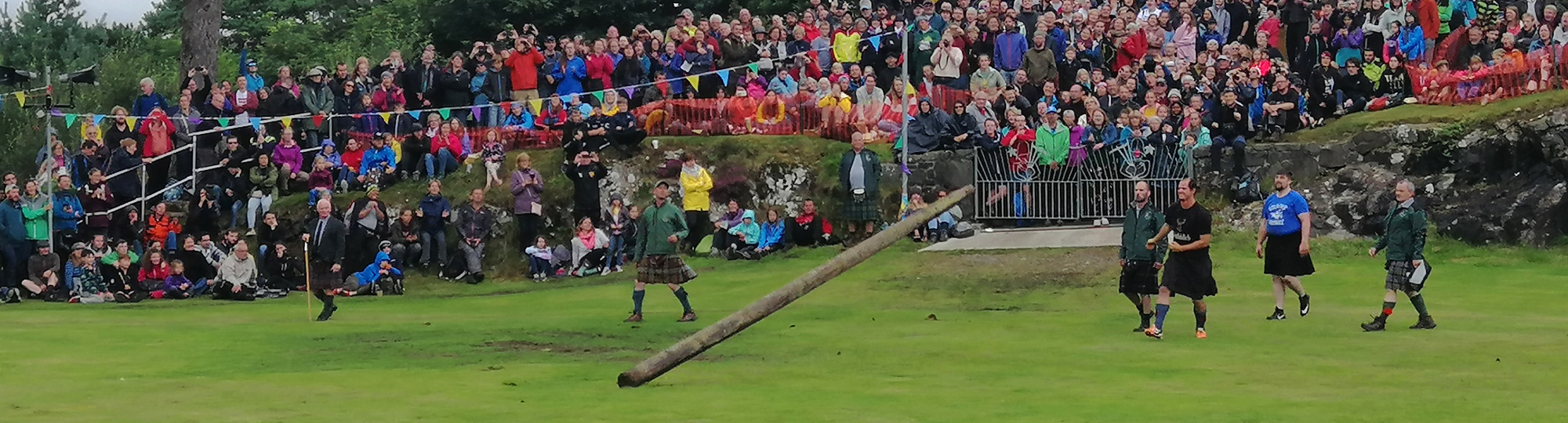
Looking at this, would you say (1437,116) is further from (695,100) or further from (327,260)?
(327,260)

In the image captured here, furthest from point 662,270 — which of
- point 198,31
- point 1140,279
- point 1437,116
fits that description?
point 198,31

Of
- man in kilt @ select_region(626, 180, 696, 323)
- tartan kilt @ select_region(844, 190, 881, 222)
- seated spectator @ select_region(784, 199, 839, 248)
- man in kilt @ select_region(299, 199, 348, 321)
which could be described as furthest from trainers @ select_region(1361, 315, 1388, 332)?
man in kilt @ select_region(299, 199, 348, 321)

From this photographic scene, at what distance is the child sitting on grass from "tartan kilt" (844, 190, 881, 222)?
12.6ft

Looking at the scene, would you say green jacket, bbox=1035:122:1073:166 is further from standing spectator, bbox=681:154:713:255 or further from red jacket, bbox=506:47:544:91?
red jacket, bbox=506:47:544:91

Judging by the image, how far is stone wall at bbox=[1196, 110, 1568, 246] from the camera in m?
23.1

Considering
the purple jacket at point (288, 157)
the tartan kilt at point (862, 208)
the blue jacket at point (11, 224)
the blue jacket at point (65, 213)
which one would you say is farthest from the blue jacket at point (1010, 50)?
the blue jacket at point (11, 224)

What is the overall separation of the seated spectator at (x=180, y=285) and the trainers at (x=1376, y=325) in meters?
14.2

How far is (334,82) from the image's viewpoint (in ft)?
88.2

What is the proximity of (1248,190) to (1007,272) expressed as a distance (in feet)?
13.5

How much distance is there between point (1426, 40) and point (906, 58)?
684 centimetres

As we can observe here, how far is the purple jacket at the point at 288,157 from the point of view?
2608 centimetres

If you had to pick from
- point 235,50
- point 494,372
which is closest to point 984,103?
point 494,372

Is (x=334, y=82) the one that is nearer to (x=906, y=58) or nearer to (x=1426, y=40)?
(x=906, y=58)

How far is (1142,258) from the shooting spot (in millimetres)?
16781
